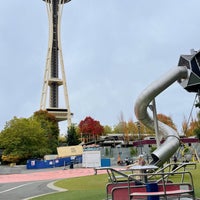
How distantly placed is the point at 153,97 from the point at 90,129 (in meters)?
84.0

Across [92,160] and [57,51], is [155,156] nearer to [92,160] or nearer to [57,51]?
[92,160]

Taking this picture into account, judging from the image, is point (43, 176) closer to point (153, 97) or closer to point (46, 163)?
point (153, 97)

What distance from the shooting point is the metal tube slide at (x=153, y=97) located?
46.8ft

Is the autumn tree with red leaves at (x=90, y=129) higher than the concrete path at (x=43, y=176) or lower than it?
higher

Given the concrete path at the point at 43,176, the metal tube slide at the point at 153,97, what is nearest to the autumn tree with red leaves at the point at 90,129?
the concrete path at the point at 43,176

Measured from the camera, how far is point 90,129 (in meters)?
98.1

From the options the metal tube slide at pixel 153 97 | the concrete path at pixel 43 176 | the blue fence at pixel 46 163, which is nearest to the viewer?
the metal tube slide at pixel 153 97

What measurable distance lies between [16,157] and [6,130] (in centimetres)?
511

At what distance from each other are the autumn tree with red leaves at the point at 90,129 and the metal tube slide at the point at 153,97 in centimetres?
8270

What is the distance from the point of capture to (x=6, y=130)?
164ft

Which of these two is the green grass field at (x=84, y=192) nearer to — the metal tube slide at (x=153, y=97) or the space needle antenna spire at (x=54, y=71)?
the metal tube slide at (x=153, y=97)

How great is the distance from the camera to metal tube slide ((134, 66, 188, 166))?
1425 cm

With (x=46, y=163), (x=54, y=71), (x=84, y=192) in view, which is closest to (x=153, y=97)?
(x=84, y=192)

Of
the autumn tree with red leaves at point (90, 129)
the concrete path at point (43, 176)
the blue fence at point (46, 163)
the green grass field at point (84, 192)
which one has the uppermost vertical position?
the autumn tree with red leaves at point (90, 129)
